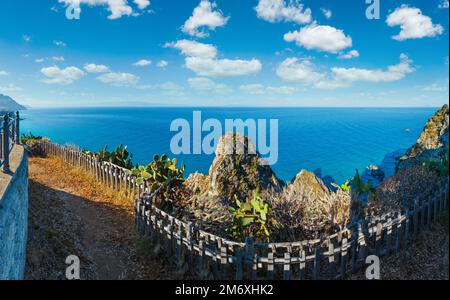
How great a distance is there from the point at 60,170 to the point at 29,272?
37.6 feet

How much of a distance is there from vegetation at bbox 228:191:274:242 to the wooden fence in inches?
22.0

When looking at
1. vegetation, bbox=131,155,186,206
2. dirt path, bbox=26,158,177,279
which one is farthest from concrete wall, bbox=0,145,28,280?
vegetation, bbox=131,155,186,206

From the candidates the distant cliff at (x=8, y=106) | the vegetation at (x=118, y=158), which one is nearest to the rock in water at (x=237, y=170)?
the vegetation at (x=118, y=158)

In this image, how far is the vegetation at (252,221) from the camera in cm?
814

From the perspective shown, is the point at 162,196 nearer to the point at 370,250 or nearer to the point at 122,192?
the point at 122,192

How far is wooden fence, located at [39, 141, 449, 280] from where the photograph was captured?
6918 mm

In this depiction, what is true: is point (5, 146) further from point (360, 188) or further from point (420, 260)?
point (420, 260)

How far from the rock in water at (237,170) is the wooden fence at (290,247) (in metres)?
4.56

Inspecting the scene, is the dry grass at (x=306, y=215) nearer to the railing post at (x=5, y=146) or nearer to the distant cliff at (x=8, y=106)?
the railing post at (x=5, y=146)

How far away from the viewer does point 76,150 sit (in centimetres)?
1789

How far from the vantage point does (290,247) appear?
22.8ft

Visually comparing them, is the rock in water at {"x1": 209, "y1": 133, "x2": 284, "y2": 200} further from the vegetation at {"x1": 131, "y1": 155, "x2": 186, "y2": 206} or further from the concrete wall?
the concrete wall

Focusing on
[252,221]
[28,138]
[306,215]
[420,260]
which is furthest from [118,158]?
[420,260]
